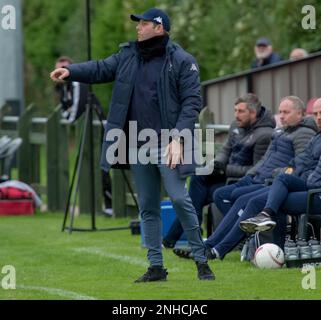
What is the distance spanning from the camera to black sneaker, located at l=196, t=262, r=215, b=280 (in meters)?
11.4

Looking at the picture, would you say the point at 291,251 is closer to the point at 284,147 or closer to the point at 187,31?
the point at 284,147

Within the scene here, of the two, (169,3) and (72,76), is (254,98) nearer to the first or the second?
(72,76)

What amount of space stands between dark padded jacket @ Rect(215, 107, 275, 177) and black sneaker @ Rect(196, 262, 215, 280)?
108 inches

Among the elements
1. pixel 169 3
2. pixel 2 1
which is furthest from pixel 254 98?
pixel 169 3

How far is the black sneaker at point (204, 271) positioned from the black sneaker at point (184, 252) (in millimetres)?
1709

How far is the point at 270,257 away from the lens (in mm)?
12180

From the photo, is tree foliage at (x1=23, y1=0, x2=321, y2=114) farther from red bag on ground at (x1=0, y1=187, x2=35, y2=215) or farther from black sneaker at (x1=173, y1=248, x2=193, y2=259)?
black sneaker at (x1=173, y1=248, x2=193, y2=259)

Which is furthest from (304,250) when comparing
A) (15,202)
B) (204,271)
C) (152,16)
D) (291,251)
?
(15,202)

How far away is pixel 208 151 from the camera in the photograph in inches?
600

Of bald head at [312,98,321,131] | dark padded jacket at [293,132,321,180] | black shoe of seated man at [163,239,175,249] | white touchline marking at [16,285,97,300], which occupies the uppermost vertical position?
bald head at [312,98,321,131]

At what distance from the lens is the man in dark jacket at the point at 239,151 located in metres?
14.0

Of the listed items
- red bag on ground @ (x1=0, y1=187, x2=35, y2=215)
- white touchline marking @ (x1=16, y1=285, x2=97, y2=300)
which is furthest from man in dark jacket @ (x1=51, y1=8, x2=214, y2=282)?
red bag on ground @ (x1=0, y1=187, x2=35, y2=215)

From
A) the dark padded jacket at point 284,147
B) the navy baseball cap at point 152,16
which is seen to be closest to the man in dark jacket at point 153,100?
the navy baseball cap at point 152,16
